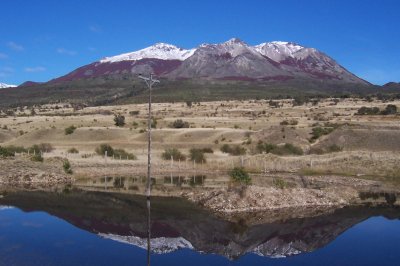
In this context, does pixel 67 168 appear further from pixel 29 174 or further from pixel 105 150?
pixel 105 150

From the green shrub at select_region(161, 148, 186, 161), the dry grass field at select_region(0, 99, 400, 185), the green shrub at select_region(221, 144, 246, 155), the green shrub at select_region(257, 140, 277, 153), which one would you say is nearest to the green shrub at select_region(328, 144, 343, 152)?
the dry grass field at select_region(0, 99, 400, 185)

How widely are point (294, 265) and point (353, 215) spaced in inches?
369

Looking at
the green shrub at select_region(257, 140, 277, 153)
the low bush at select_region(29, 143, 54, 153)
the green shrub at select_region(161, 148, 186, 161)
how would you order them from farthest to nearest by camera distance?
the low bush at select_region(29, 143, 54, 153)
the green shrub at select_region(257, 140, 277, 153)
the green shrub at select_region(161, 148, 186, 161)

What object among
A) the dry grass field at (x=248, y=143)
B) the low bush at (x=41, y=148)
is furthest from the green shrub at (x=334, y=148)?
the low bush at (x=41, y=148)

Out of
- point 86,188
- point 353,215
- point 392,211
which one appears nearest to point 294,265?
point 353,215

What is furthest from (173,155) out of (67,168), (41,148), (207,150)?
(41,148)

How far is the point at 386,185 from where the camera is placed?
1438 inches

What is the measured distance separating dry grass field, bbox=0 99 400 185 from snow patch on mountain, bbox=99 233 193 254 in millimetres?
19054

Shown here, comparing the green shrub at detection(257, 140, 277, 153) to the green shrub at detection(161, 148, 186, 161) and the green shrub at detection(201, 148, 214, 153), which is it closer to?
the green shrub at detection(201, 148, 214, 153)

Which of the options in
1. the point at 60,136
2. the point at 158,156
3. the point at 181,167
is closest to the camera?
the point at 181,167

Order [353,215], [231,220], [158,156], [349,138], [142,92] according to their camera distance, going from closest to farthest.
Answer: [231,220]
[353,215]
[158,156]
[349,138]
[142,92]

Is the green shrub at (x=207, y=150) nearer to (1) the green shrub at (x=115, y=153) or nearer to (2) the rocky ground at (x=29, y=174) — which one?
(1) the green shrub at (x=115, y=153)

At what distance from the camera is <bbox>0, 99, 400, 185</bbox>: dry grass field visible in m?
43.9

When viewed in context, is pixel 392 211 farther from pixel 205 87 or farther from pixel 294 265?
pixel 205 87
